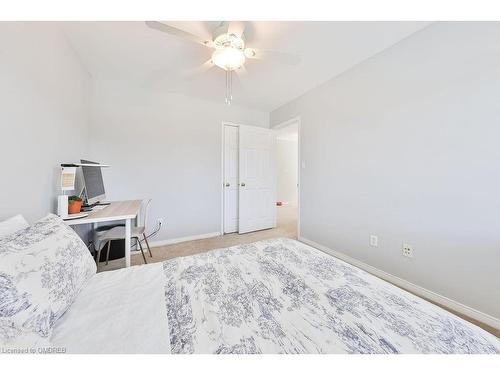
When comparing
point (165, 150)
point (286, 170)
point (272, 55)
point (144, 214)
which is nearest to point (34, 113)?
point (144, 214)

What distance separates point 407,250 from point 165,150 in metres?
3.22

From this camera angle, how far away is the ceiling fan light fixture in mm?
1604

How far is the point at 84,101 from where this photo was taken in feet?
7.47

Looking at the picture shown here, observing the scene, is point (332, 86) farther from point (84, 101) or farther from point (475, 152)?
point (84, 101)

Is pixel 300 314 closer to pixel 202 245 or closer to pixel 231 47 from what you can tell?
pixel 231 47

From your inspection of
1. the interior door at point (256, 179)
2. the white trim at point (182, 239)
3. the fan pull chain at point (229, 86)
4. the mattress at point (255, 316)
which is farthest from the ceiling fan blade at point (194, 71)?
the white trim at point (182, 239)

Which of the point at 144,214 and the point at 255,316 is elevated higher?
the point at 144,214

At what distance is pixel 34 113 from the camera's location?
1.34 m

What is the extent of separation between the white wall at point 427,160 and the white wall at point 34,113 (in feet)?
9.42

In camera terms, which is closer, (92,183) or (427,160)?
(427,160)

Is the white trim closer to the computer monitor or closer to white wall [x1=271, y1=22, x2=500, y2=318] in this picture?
the computer monitor

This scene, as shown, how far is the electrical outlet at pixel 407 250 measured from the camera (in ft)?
5.93

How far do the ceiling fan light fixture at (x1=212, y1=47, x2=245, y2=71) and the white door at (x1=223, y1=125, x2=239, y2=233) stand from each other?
1671 millimetres
